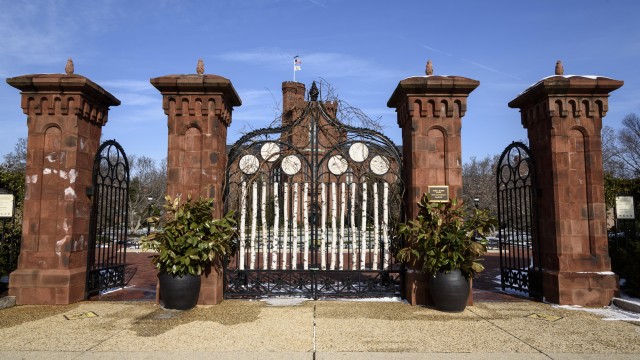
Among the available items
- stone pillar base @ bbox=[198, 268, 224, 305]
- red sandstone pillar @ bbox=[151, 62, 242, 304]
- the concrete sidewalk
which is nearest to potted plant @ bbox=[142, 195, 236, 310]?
stone pillar base @ bbox=[198, 268, 224, 305]

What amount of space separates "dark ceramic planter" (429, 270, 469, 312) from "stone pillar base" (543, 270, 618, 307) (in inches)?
88.8

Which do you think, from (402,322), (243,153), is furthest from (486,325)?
(243,153)

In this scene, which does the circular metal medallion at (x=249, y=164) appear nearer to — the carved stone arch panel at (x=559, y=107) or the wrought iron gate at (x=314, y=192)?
the wrought iron gate at (x=314, y=192)

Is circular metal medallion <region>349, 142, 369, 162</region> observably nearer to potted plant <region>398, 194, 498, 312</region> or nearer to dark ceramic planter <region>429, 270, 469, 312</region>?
potted plant <region>398, 194, 498, 312</region>

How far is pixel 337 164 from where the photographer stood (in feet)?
28.9

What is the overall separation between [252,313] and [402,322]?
2.67 metres

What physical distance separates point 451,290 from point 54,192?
320 inches

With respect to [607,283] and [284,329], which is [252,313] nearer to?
[284,329]

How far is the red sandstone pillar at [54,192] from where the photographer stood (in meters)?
7.81

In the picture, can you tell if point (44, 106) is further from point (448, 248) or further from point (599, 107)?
point (599, 107)

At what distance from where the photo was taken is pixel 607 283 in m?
7.90

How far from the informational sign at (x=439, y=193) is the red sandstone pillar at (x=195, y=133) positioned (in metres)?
4.39

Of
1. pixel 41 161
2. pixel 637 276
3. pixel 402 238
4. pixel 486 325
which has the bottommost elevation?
pixel 486 325

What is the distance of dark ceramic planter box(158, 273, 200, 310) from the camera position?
7.27 meters
